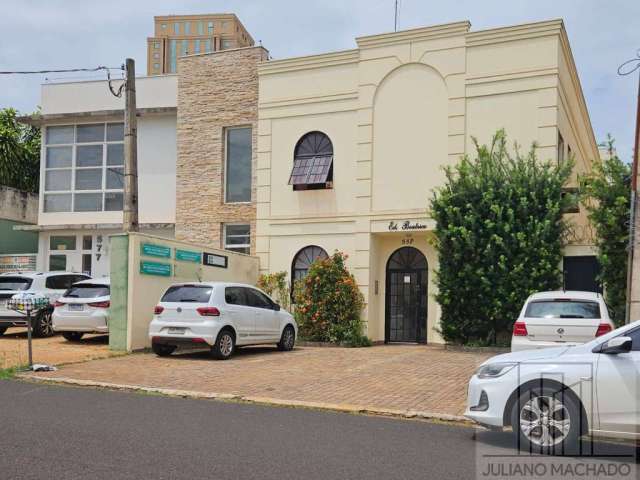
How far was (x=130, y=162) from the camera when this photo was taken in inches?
701

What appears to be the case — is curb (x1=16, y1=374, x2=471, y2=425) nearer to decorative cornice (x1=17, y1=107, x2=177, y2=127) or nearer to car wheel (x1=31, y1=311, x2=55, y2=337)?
car wheel (x1=31, y1=311, x2=55, y2=337)

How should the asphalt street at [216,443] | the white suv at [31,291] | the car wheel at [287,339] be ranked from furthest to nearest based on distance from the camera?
the white suv at [31,291] → the car wheel at [287,339] → the asphalt street at [216,443]

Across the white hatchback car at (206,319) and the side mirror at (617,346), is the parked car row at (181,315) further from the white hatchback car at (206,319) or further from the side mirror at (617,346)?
the side mirror at (617,346)

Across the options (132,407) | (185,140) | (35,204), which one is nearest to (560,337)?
(132,407)

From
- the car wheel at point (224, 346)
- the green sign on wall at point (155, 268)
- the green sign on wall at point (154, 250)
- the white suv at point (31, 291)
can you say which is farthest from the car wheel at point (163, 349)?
the white suv at point (31, 291)

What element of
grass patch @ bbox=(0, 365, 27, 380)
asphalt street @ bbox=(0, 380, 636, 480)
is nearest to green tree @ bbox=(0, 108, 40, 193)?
grass patch @ bbox=(0, 365, 27, 380)

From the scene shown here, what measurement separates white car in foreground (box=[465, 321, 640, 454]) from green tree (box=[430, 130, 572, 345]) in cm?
1018

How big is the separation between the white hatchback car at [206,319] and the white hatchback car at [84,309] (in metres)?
2.49

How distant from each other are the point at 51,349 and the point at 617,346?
1319 cm

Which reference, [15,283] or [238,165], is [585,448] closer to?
[15,283]

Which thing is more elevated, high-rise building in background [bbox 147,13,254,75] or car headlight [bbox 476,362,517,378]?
high-rise building in background [bbox 147,13,254,75]

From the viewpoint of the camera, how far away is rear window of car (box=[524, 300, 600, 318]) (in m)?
12.1

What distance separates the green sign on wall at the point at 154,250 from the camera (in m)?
16.8

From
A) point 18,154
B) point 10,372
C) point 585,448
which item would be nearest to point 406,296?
point 10,372
